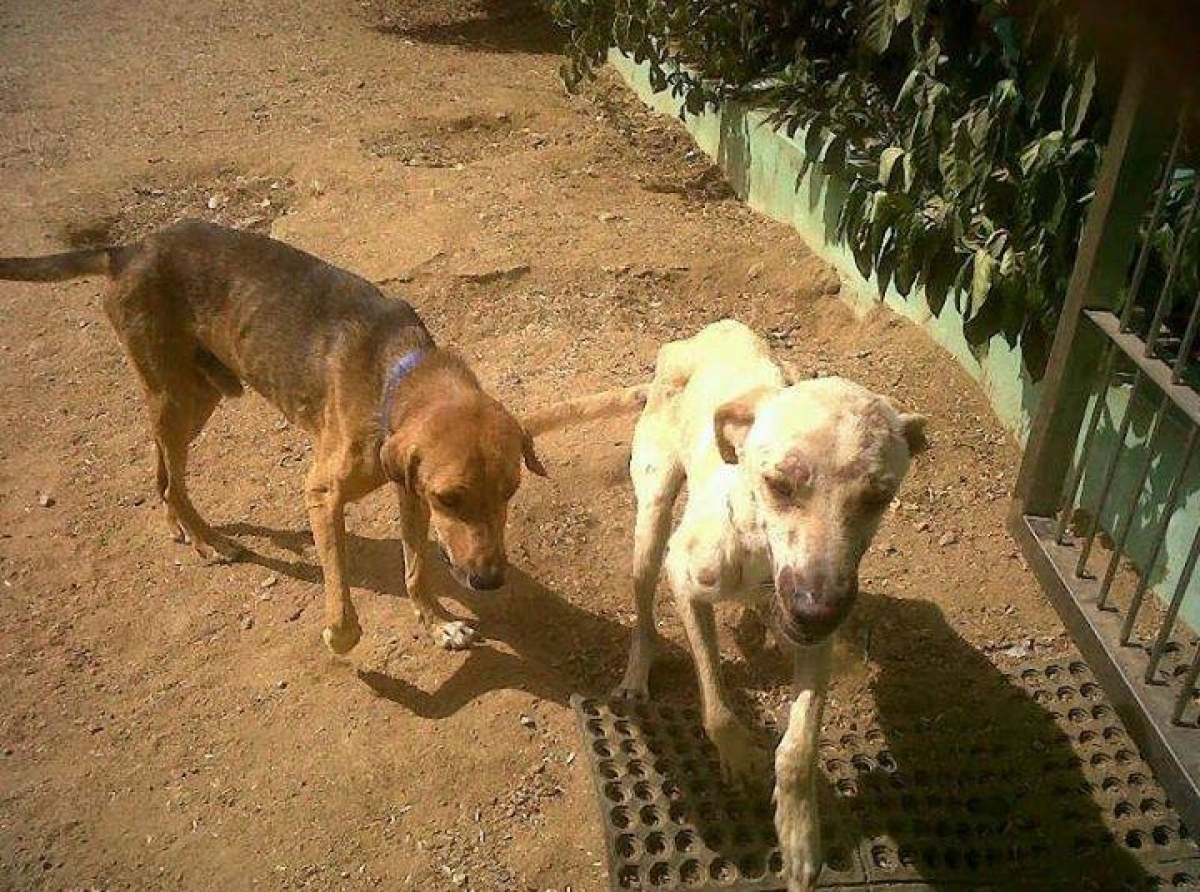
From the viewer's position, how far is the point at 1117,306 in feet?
12.4

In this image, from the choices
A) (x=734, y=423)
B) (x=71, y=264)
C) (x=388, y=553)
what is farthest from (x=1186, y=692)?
(x=71, y=264)

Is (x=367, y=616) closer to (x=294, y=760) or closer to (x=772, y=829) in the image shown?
(x=294, y=760)

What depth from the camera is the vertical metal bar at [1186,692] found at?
9.93 feet

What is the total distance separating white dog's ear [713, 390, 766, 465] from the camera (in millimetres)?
2820

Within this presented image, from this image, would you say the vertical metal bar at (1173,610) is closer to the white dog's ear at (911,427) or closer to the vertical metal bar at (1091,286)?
the vertical metal bar at (1091,286)

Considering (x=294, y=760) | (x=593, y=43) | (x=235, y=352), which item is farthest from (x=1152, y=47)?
(x=593, y=43)

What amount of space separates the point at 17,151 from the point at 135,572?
5810 millimetres

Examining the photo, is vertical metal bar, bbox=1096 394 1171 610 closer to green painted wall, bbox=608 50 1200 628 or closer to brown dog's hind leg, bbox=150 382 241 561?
green painted wall, bbox=608 50 1200 628

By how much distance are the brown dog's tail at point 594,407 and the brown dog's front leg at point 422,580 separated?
0.62 meters

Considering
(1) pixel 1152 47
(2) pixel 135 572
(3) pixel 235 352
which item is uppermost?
(1) pixel 1152 47

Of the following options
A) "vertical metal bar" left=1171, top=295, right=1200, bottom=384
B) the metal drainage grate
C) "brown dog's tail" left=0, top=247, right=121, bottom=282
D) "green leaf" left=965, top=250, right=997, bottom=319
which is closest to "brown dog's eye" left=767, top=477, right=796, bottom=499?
the metal drainage grate

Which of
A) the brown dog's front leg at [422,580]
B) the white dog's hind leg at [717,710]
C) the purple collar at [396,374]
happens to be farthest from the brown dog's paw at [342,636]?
the white dog's hind leg at [717,710]

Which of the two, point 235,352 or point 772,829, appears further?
point 235,352

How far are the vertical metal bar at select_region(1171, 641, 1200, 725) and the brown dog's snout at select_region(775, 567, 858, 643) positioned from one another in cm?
137
